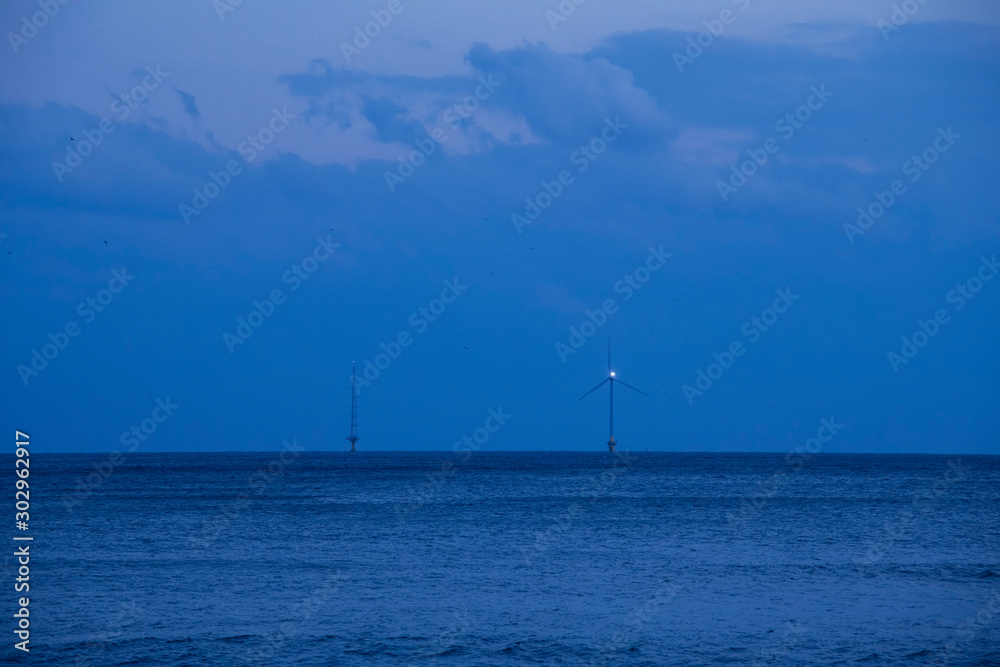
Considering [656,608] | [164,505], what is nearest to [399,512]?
[164,505]

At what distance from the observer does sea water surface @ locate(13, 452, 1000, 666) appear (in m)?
26.3

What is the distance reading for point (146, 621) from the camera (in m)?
28.8

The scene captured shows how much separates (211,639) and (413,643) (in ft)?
18.0

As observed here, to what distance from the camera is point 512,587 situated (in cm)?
3478

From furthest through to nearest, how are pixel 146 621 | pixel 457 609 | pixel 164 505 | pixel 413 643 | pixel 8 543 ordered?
1. pixel 164 505
2. pixel 8 543
3. pixel 457 609
4. pixel 146 621
5. pixel 413 643

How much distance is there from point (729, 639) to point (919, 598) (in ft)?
30.7

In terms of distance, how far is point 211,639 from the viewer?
26.8 meters

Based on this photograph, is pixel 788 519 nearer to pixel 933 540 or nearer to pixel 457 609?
pixel 933 540

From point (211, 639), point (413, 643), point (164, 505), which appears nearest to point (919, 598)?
point (413, 643)

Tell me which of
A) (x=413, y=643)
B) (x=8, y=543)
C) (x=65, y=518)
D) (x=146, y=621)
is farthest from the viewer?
(x=65, y=518)

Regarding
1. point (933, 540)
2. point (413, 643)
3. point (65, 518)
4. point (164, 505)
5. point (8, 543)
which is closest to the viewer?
point (413, 643)

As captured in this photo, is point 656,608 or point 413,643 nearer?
point 413,643

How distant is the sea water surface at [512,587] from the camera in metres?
26.3

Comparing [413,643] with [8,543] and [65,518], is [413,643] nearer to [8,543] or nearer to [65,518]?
[8,543]
